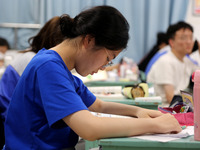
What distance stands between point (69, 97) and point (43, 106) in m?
0.10

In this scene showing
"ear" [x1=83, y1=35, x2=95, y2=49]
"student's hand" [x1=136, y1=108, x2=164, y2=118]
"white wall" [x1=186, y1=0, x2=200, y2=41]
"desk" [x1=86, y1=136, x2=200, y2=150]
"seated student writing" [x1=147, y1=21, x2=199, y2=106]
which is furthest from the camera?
"white wall" [x1=186, y1=0, x2=200, y2=41]

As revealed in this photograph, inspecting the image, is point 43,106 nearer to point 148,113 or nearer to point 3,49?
point 148,113

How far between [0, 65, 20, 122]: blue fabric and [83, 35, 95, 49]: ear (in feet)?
3.39

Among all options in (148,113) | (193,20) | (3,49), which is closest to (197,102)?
(148,113)

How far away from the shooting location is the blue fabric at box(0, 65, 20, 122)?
191 centimetres

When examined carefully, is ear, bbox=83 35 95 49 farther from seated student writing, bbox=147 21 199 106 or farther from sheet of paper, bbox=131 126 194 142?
seated student writing, bbox=147 21 199 106

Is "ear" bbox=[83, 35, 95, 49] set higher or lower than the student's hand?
higher

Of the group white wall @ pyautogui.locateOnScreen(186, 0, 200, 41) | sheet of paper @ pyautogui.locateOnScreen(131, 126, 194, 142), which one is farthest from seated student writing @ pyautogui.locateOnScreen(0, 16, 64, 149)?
white wall @ pyautogui.locateOnScreen(186, 0, 200, 41)

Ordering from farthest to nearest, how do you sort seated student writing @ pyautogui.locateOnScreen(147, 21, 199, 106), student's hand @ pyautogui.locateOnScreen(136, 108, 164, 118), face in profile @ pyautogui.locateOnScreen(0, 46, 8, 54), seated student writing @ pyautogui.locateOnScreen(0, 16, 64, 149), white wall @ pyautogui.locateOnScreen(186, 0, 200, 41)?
white wall @ pyautogui.locateOnScreen(186, 0, 200, 41) < face in profile @ pyautogui.locateOnScreen(0, 46, 8, 54) < seated student writing @ pyautogui.locateOnScreen(147, 21, 199, 106) < seated student writing @ pyautogui.locateOnScreen(0, 16, 64, 149) < student's hand @ pyautogui.locateOnScreen(136, 108, 164, 118)

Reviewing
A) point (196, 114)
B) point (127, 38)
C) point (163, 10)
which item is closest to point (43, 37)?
point (127, 38)

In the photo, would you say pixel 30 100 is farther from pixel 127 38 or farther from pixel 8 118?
pixel 127 38

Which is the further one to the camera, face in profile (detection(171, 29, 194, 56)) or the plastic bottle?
face in profile (detection(171, 29, 194, 56))

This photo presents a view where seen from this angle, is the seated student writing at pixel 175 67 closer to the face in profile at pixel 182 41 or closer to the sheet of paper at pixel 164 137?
the face in profile at pixel 182 41

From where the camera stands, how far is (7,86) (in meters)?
1.95
